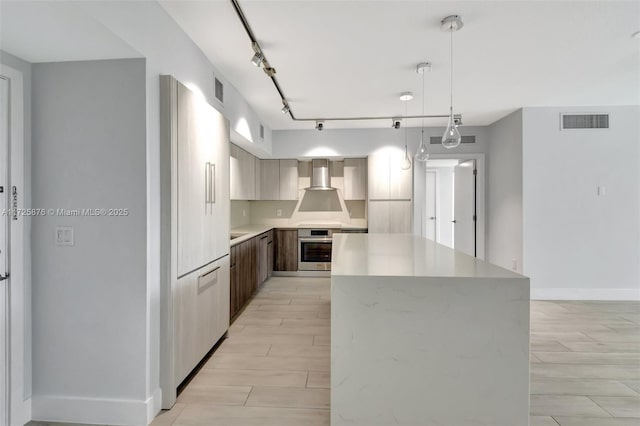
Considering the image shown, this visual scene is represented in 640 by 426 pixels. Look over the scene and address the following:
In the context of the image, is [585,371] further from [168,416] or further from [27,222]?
[27,222]

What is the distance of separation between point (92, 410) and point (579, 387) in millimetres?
3168

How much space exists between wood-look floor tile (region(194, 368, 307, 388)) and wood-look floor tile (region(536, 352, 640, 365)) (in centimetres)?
203

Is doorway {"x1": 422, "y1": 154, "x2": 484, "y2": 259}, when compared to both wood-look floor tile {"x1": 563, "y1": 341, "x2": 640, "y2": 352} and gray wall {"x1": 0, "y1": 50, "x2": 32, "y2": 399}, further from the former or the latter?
gray wall {"x1": 0, "y1": 50, "x2": 32, "y2": 399}

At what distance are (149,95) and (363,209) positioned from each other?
4.94m

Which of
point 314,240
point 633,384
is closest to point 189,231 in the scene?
point 633,384

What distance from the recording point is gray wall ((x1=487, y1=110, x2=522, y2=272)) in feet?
15.7

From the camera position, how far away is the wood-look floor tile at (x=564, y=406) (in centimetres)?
214

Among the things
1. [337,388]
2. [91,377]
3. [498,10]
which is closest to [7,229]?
[91,377]

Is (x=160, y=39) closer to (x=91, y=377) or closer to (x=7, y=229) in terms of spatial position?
(x=7, y=229)

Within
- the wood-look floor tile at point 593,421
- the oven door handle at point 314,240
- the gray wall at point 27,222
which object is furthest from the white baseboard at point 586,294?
the gray wall at point 27,222

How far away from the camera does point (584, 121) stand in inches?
181

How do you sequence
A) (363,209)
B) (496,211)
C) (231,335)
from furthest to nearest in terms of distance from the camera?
(363,209), (496,211), (231,335)

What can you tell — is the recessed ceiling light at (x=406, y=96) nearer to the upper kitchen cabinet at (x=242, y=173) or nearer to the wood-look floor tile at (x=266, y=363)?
the upper kitchen cabinet at (x=242, y=173)

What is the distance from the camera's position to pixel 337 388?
5.77ft
